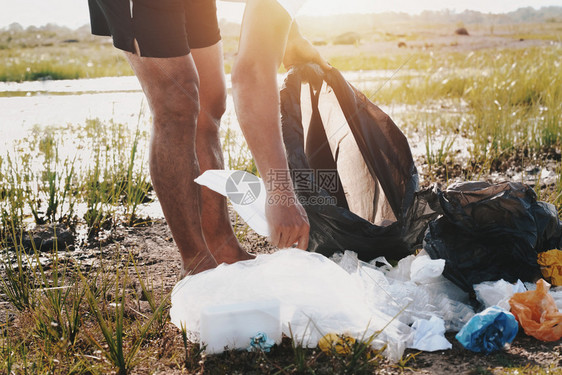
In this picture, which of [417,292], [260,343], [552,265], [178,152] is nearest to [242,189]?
[178,152]

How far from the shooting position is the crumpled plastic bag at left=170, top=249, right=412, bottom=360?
156 cm

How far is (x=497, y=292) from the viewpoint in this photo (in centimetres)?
178

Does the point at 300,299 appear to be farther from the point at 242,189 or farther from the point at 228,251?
the point at 228,251

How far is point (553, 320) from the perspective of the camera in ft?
5.22

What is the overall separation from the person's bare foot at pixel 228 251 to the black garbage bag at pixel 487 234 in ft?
2.18

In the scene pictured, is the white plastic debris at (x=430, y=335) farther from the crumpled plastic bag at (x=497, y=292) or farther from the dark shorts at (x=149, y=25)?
the dark shorts at (x=149, y=25)

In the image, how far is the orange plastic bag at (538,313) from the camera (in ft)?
5.24

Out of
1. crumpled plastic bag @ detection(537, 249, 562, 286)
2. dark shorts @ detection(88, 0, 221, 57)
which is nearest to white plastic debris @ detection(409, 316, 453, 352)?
crumpled plastic bag @ detection(537, 249, 562, 286)

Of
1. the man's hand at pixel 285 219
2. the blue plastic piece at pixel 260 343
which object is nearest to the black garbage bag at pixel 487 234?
the man's hand at pixel 285 219

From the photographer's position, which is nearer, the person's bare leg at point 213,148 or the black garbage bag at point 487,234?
the black garbage bag at point 487,234

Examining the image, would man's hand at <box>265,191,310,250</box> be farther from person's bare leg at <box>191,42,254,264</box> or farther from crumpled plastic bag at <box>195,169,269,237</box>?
person's bare leg at <box>191,42,254,264</box>

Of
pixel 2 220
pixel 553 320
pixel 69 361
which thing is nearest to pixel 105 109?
pixel 2 220

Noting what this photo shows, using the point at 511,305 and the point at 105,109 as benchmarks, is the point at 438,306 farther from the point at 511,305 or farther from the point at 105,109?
the point at 105,109

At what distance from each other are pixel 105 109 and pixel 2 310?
435 centimetres
